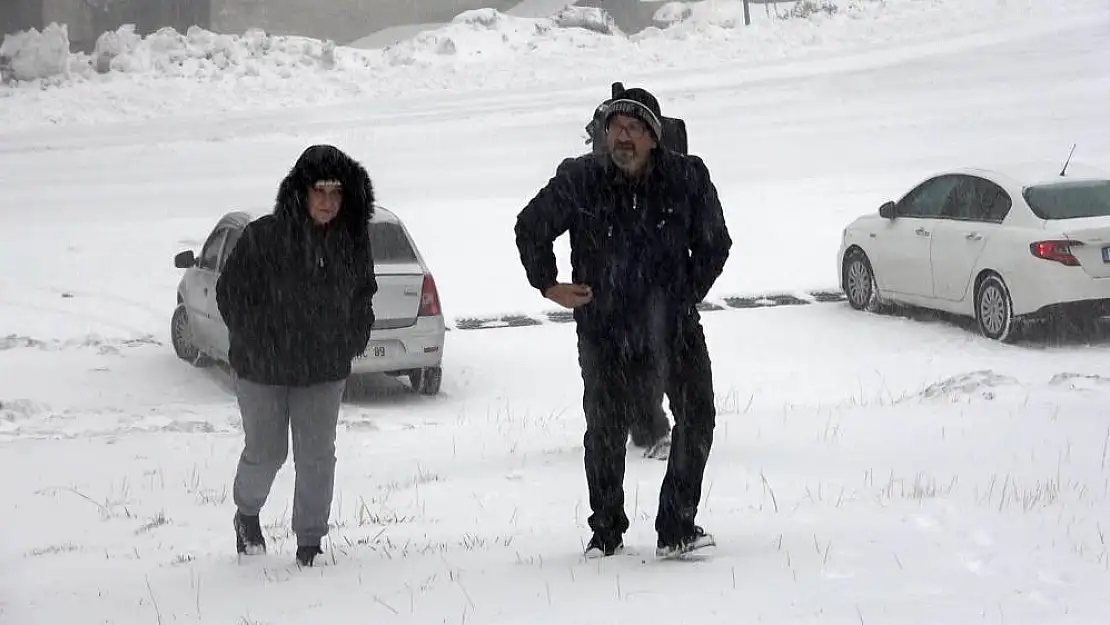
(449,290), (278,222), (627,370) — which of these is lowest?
(449,290)

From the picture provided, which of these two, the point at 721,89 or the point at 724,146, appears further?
the point at 721,89

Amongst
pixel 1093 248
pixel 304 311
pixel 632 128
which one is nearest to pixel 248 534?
pixel 304 311

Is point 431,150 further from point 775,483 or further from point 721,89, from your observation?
point 775,483

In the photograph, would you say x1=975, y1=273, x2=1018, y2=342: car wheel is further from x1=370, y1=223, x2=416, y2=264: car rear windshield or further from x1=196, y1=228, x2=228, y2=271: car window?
x1=196, y1=228, x2=228, y2=271: car window

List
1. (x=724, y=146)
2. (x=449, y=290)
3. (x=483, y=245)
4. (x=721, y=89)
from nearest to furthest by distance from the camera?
1. (x=449, y=290)
2. (x=483, y=245)
3. (x=724, y=146)
4. (x=721, y=89)

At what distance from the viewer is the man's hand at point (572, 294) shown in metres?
4.92

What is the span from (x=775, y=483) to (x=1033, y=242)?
5.27 meters

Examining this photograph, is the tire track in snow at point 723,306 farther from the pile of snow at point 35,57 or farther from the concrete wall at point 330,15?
the concrete wall at point 330,15

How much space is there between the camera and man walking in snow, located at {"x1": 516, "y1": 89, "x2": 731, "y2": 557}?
491 cm

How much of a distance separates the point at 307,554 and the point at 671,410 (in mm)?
1556

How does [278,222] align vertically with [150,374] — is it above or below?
above

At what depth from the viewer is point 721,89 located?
1123 inches

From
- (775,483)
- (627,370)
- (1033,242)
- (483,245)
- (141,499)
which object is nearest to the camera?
(627,370)

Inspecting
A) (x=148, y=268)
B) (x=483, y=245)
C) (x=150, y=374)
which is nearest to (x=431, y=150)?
(x=483, y=245)
